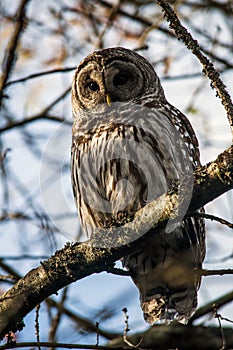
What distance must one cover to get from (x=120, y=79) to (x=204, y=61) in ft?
7.91

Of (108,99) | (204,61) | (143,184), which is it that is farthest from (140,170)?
(204,61)

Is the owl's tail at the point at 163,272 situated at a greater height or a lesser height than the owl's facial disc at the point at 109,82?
lesser

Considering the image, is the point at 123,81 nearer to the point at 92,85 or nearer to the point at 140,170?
the point at 92,85

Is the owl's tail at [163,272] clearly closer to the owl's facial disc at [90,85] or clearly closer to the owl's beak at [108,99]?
the owl's beak at [108,99]

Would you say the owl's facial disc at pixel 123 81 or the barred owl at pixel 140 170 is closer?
the barred owl at pixel 140 170

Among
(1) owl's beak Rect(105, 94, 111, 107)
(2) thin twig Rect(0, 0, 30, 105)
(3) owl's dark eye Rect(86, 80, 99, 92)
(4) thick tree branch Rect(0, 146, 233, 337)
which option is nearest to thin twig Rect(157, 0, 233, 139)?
(4) thick tree branch Rect(0, 146, 233, 337)

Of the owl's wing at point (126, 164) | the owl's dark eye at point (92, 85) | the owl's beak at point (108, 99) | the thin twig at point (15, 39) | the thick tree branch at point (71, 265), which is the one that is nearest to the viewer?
the thick tree branch at point (71, 265)

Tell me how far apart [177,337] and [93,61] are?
2456 mm

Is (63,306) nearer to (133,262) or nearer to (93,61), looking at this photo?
(133,262)

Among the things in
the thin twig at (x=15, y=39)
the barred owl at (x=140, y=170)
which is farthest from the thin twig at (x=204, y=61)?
the thin twig at (x=15, y=39)

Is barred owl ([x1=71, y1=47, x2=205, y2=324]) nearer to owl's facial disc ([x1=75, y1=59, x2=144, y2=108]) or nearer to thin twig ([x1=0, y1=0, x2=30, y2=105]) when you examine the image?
owl's facial disc ([x1=75, y1=59, x2=144, y2=108])

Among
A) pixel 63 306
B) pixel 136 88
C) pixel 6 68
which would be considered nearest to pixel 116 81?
pixel 136 88

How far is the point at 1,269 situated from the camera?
591 centimetres

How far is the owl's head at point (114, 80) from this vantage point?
18.4 ft
